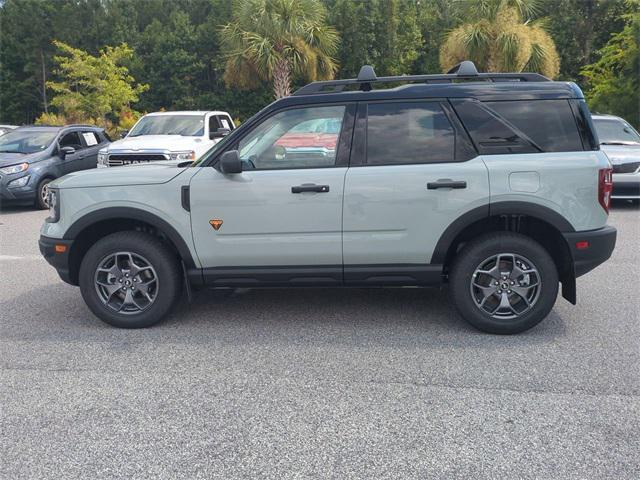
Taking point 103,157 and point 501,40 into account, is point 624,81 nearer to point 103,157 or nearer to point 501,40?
point 501,40

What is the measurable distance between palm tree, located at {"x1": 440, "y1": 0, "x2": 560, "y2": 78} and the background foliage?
9.54m

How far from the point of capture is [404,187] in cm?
471

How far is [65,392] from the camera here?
393cm

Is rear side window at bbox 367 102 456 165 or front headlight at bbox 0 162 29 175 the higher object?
rear side window at bbox 367 102 456 165

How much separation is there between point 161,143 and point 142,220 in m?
7.54

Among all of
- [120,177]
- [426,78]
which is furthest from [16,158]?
[426,78]

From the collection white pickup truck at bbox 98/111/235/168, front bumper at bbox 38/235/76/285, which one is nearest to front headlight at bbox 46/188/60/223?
front bumper at bbox 38/235/76/285

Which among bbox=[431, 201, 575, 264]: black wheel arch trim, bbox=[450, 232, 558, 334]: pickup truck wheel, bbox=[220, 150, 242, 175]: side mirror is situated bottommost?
bbox=[450, 232, 558, 334]: pickup truck wheel

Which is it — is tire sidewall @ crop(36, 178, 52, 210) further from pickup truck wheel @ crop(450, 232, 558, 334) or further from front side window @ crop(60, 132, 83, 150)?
pickup truck wheel @ crop(450, 232, 558, 334)

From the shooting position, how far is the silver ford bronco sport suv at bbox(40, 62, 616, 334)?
4.70 metres

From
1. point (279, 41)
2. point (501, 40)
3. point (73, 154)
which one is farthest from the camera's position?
point (279, 41)

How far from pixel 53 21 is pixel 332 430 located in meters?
52.6

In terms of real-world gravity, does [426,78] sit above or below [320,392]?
above

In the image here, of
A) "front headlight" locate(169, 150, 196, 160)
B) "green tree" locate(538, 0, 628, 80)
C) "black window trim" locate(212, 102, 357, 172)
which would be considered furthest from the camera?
"green tree" locate(538, 0, 628, 80)
